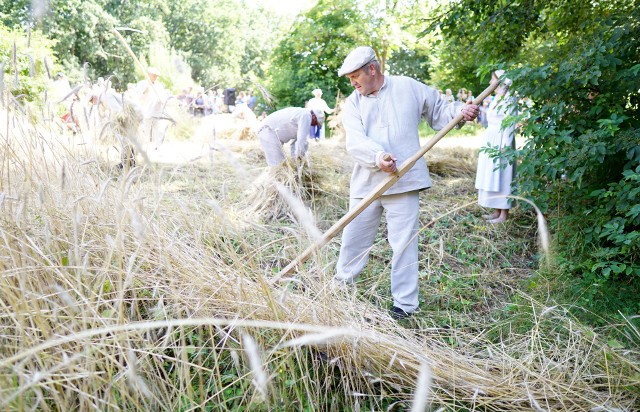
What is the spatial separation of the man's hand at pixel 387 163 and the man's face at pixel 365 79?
0.44 metres

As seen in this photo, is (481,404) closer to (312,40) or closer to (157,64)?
(312,40)

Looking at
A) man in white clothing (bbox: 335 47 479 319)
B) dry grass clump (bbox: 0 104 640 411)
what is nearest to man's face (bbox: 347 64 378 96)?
man in white clothing (bbox: 335 47 479 319)

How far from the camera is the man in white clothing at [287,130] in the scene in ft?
17.1

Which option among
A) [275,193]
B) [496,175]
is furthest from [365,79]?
[496,175]

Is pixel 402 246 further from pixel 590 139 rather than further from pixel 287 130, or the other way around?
pixel 287 130

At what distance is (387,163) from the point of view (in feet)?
8.93

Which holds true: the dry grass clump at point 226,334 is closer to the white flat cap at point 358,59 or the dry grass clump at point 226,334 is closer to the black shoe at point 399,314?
the black shoe at point 399,314

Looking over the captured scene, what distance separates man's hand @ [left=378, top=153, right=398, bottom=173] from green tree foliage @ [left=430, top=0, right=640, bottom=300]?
109 cm

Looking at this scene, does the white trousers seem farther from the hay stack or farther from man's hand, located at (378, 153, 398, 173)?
the hay stack

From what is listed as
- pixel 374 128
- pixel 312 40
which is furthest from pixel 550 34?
pixel 312 40

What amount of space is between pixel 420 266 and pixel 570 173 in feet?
4.05

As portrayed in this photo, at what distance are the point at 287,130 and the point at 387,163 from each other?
2802 millimetres

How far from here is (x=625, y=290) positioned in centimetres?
305

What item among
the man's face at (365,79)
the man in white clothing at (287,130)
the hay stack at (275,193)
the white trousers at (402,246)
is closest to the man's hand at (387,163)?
the white trousers at (402,246)
